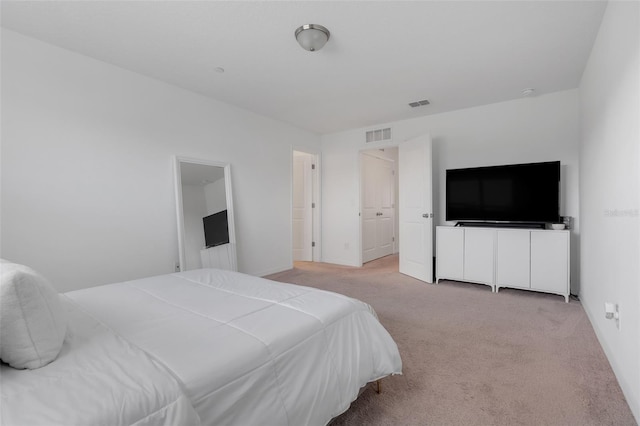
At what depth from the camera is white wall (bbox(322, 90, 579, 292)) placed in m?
3.58

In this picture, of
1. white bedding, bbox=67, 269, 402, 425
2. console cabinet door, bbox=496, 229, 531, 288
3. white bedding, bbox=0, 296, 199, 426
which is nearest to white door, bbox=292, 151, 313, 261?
console cabinet door, bbox=496, 229, 531, 288

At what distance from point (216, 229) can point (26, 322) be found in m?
2.97

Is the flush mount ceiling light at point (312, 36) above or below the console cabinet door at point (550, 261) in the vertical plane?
above

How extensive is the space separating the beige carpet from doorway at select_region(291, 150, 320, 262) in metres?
2.36

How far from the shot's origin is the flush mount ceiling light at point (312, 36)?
2273 millimetres

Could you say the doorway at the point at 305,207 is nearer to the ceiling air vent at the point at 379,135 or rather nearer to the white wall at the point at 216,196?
the ceiling air vent at the point at 379,135

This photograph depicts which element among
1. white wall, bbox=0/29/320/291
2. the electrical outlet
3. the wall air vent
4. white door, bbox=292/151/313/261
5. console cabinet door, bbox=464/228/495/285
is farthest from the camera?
white door, bbox=292/151/313/261

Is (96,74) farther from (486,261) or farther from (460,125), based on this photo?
(486,261)

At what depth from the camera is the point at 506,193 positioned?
12.2 feet

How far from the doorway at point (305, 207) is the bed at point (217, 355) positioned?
3924 mm

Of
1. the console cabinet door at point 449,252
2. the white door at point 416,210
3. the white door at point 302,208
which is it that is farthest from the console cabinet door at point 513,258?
the white door at point 302,208

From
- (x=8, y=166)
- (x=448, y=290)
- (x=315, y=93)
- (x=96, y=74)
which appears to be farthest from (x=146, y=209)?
(x=448, y=290)

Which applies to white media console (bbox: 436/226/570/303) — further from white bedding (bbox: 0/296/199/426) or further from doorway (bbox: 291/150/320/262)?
white bedding (bbox: 0/296/199/426)

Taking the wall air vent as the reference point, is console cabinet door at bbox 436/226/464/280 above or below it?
below
